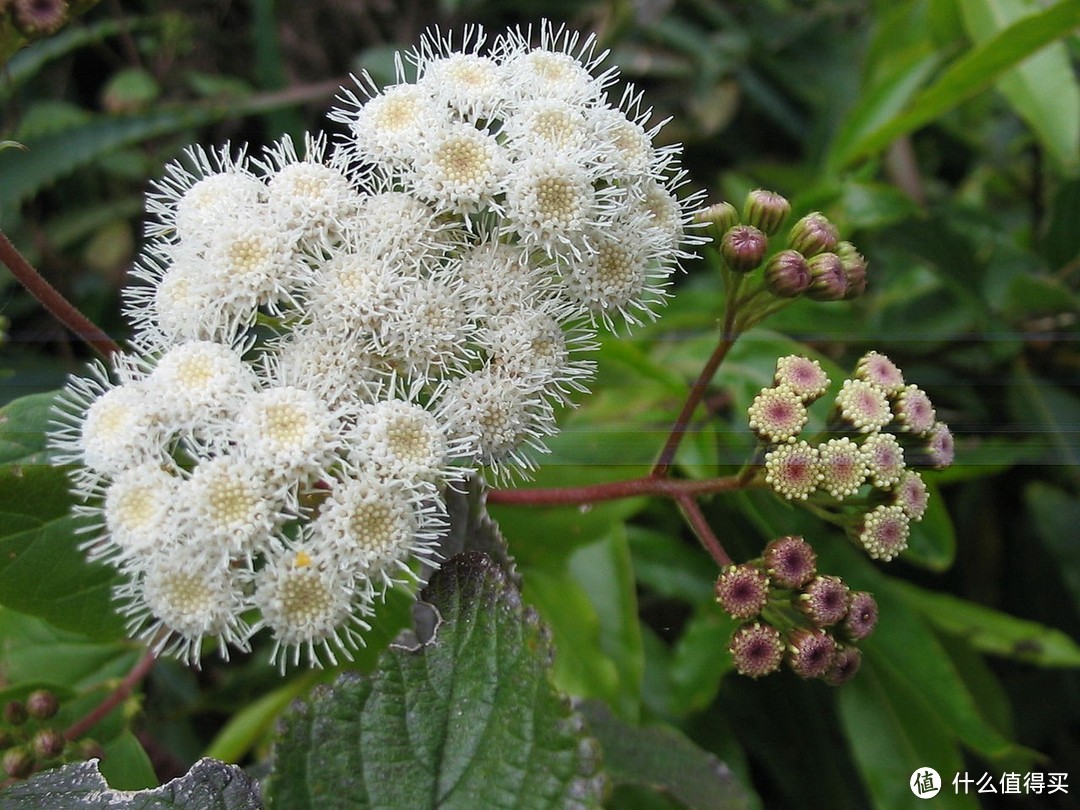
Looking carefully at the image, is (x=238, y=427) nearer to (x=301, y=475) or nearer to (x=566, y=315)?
(x=301, y=475)

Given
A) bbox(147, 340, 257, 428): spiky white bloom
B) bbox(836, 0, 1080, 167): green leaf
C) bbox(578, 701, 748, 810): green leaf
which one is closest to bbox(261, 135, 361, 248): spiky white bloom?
bbox(147, 340, 257, 428): spiky white bloom

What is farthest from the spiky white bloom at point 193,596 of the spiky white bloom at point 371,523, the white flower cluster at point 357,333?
the spiky white bloom at point 371,523

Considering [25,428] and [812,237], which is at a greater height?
[812,237]

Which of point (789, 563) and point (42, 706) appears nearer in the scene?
point (789, 563)

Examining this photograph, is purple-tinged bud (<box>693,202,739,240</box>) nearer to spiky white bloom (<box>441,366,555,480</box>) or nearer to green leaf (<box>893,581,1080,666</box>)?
spiky white bloom (<box>441,366,555,480</box>)

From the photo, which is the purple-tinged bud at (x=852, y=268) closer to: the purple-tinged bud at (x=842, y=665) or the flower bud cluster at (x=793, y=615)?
the flower bud cluster at (x=793, y=615)

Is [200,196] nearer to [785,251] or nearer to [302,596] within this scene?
[302,596]

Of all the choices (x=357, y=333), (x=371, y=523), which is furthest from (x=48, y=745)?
(x=357, y=333)
